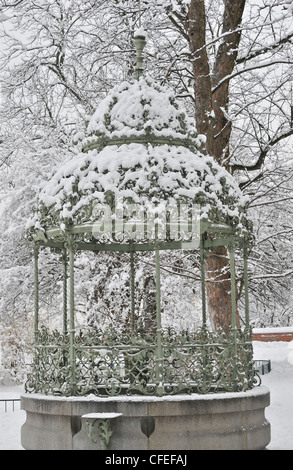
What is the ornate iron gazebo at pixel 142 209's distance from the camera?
9734 millimetres

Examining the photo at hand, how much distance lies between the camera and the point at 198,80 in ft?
48.3

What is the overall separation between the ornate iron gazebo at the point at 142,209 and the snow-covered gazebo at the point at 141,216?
0.05 feet

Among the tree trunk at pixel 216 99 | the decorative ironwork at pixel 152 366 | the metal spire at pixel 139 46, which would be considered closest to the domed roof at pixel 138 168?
the metal spire at pixel 139 46

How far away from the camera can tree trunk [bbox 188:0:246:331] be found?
14.2 meters

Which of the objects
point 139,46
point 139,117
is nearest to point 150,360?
point 139,117

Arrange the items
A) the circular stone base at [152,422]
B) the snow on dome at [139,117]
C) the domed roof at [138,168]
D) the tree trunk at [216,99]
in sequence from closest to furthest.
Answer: the circular stone base at [152,422] → the domed roof at [138,168] → the snow on dome at [139,117] → the tree trunk at [216,99]

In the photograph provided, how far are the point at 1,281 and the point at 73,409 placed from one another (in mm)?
10252

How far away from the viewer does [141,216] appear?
403 inches

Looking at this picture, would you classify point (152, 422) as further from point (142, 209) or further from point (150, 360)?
point (142, 209)

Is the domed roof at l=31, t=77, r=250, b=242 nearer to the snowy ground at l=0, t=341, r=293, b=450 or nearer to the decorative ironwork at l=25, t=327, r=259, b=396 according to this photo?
the decorative ironwork at l=25, t=327, r=259, b=396

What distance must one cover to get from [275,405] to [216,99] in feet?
22.7

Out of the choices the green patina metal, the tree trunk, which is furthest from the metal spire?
the tree trunk

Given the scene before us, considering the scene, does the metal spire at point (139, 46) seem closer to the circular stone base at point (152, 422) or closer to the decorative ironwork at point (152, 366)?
the decorative ironwork at point (152, 366)

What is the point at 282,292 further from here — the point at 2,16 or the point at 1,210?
the point at 2,16
